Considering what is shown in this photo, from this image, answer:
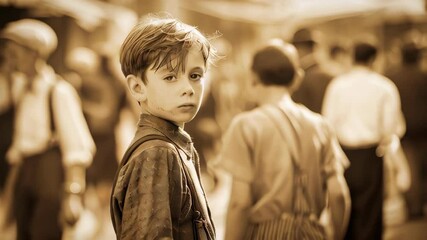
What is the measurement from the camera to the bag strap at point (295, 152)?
296 centimetres

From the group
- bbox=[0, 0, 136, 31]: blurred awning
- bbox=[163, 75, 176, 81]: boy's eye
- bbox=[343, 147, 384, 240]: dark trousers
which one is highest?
bbox=[163, 75, 176, 81]: boy's eye

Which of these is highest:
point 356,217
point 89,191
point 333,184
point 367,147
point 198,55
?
point 198,55

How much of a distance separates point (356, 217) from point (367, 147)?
1.64ft

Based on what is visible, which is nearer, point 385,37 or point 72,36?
point 72,36

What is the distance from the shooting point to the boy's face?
1740 mm

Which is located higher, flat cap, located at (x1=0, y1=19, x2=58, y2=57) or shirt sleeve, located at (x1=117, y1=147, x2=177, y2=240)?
shirt sleeve, located at (x1=117, y1=147, x2=177, y2=240)

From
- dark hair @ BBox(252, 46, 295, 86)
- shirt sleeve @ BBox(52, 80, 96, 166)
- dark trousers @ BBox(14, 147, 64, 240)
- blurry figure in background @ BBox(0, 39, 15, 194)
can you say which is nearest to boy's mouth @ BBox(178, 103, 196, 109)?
dark hair @ BBox(252, 46, 295, 86)

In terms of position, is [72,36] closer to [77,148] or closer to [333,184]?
[77,148]

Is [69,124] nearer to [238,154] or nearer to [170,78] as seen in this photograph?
[238,154]

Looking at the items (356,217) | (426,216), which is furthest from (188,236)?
(426,216)

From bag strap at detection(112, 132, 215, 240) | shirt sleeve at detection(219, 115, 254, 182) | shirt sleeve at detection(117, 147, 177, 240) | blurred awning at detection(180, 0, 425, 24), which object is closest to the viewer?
shirt sleeve at detection(117, 147, 177, 240)

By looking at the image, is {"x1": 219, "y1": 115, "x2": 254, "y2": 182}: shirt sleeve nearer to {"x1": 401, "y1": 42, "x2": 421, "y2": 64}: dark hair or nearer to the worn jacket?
the worn jacket

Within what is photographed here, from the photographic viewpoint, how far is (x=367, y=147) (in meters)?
4.56

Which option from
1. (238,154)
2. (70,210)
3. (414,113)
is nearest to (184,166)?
(238,154)
